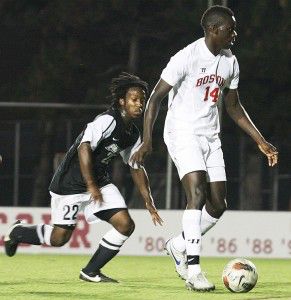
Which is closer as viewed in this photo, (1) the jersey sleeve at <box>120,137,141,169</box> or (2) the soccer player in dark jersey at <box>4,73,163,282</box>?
(2) the soccer player in dark jersey at <box>4,73,163,282</box>

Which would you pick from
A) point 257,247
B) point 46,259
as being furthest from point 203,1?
point 46,259

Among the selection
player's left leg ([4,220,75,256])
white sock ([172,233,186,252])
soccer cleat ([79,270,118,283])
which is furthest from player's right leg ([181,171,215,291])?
player's left leg ([4,220,75,256])

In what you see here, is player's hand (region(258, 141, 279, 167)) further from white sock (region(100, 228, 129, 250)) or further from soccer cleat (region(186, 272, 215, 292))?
white sock (region(100, 228, 129, 250))

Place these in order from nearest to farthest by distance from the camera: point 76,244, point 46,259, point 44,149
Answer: point 46,259
point 76,244
point 44,149

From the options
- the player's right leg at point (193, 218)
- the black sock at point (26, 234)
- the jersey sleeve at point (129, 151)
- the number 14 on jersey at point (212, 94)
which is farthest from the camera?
the black sock at point (26, 234)

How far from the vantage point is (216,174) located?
10172mm

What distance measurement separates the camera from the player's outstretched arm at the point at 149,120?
964cm

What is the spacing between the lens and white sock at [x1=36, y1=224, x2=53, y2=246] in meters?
11.0

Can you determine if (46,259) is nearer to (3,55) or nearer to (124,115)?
(124,115)

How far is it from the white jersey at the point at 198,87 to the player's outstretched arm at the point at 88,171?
0.74m

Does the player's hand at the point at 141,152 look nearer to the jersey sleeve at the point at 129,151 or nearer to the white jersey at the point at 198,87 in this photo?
the white jersey at the point at 198,87

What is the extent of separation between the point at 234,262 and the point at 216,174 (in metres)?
0.76

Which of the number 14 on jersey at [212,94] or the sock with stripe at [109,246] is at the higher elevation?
the number 14 on jersey at [212,94]

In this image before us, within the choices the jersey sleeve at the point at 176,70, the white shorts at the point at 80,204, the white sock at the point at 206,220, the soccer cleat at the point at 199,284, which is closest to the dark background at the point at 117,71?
the white shorts at the point at 80,204
